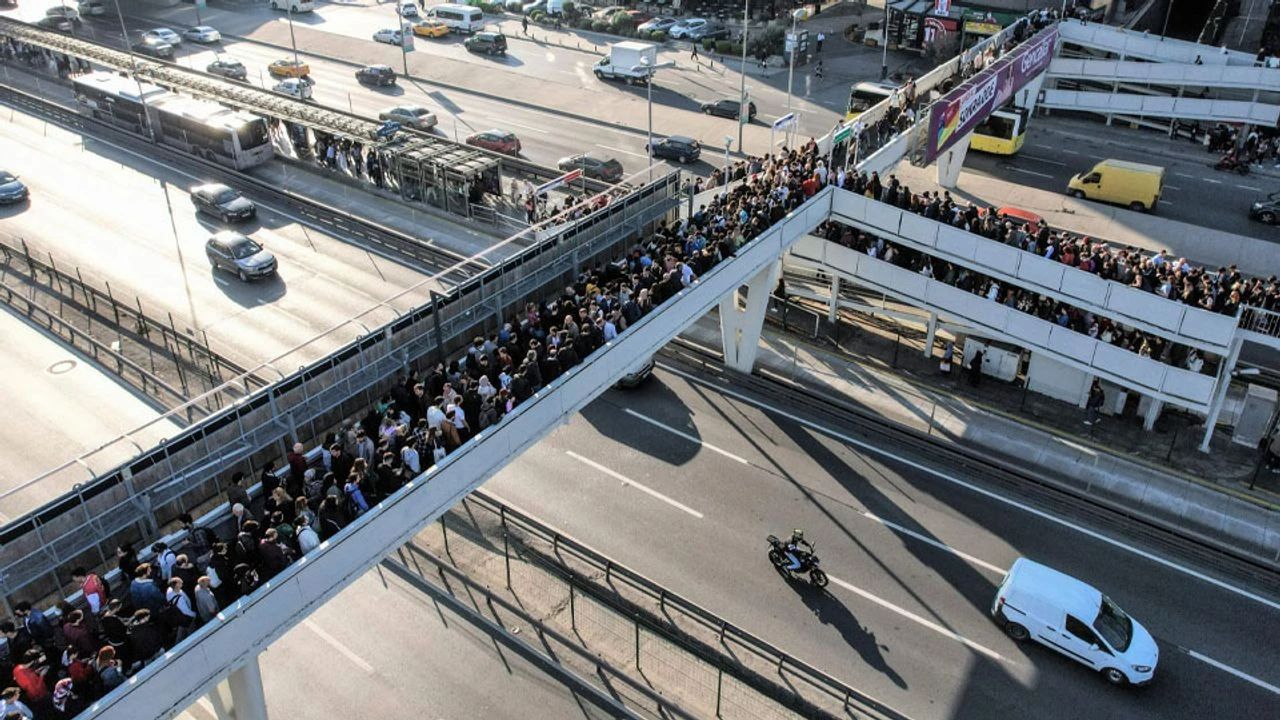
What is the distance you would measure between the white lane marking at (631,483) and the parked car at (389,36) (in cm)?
5204

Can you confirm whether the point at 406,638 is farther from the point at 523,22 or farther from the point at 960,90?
the point at 523,22

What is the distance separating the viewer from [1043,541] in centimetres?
2328

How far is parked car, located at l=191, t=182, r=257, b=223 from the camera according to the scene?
4062 cm

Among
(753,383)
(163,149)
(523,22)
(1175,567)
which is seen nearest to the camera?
(1175,567)

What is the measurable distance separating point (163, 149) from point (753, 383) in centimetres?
3589

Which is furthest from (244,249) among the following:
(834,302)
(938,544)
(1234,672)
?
(1234,672)

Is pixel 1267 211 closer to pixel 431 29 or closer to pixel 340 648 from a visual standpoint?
pixel 340 648

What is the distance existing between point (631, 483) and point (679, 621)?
17.9 ft

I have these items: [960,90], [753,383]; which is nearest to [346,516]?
[753,383]

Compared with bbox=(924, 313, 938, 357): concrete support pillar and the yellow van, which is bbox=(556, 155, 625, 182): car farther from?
the yellow van

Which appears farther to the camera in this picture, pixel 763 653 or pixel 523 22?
pixel 523 22

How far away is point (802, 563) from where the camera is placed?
853 inches

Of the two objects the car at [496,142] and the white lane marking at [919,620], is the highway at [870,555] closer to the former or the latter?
the white lane marking at [919,620]

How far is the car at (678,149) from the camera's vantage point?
4625cm
